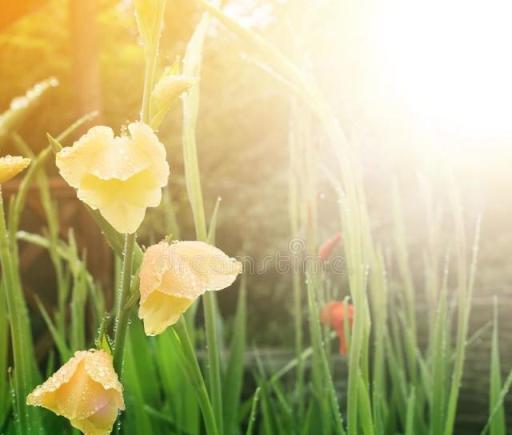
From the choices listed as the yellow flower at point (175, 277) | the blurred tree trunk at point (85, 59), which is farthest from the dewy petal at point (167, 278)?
the blurred tree trunk at point (85, 59)

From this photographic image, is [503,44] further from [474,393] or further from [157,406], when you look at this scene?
[157,406]

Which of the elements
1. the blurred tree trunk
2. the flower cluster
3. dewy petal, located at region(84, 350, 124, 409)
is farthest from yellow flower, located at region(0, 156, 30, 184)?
the blurred tree trunk

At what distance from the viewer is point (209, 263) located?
1.55 ft

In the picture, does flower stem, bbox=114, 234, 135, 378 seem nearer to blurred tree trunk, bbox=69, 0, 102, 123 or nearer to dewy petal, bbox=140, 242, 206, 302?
dewy petal, bbox=140, 242, 206, 302

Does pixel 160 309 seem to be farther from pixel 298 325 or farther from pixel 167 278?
pixel 298 325

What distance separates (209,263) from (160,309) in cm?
4

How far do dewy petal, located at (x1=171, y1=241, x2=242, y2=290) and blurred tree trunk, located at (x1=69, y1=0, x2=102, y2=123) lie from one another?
2315 millimetres

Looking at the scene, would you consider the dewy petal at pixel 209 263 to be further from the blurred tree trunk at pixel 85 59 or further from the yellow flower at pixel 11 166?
the blurred tree trunk at pixel 85 59

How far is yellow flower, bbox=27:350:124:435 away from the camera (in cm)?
44

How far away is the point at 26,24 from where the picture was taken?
15.1ft

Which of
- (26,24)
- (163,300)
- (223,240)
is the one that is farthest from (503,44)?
(26,24)

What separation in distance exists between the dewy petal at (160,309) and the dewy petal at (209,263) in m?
0.02

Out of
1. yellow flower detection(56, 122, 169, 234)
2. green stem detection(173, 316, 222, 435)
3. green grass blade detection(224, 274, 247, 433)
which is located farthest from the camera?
green grass blade detection(224, 274, 247, 433)

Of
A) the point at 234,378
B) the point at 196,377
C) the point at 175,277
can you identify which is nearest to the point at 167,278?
the point at 175,277
